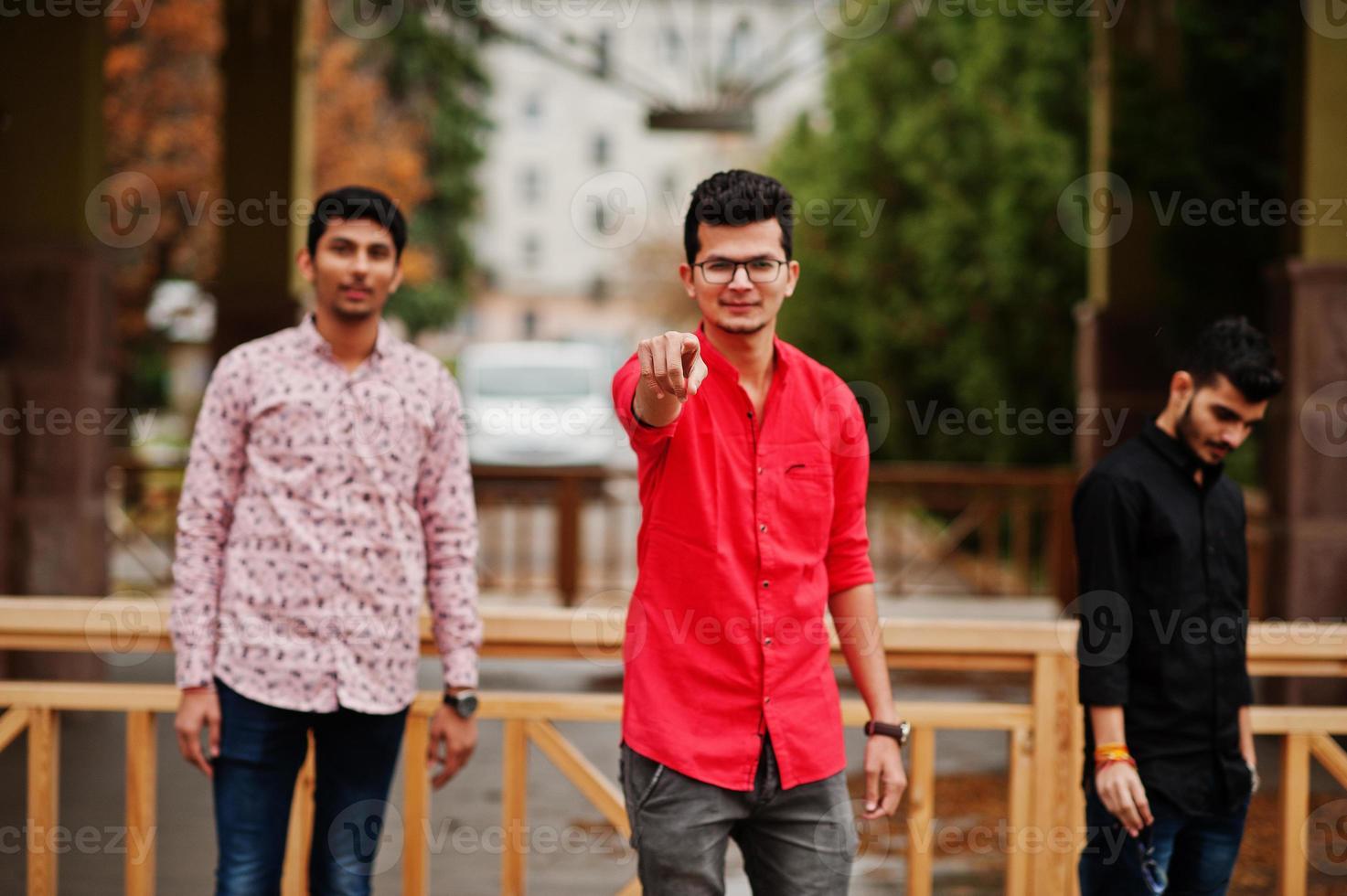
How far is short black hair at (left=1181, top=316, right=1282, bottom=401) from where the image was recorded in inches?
126

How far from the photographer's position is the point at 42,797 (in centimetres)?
383

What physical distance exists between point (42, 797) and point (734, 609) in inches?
89.2

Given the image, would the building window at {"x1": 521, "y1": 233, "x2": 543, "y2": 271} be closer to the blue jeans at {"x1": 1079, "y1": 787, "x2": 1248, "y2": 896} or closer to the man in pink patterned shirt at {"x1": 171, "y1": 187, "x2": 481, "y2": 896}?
the man in pink patterned shirt at {"x1": 171, "y1": 187, "x2": 481, "y2": 896}

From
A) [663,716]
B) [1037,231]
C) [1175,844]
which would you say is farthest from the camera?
[1037,231]

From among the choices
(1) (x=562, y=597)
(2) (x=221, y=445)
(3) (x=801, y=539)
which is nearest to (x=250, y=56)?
(1) (x=562, y=597)

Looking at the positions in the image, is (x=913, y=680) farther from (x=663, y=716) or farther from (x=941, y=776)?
(x=663, y=716)

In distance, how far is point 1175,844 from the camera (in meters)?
3.34

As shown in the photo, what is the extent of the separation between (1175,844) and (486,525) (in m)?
12.3

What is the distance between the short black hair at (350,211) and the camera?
3.22 meters

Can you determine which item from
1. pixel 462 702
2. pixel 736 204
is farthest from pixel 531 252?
pixel 736 204

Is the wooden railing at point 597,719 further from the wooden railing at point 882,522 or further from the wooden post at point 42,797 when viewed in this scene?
the wooden railing at point 882,522

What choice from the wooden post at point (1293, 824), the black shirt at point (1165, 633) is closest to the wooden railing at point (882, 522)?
the wooden post at point (1293, 824)

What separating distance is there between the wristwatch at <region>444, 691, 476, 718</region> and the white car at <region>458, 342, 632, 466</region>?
16.7 m

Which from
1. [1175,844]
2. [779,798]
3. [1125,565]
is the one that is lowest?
[1175,844]
